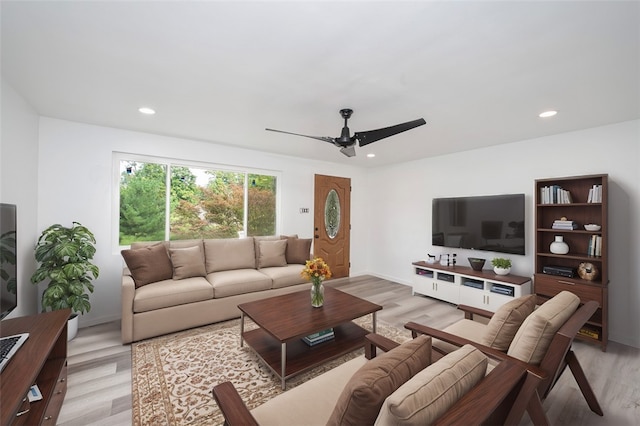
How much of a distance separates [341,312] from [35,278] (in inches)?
113

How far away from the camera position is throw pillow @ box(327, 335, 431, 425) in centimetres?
88

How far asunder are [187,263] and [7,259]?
1.73 meters

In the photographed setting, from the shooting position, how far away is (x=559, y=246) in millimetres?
3186

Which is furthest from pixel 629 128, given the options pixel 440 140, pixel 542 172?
pixel 440 140

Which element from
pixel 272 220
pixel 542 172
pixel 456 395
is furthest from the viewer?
pixel 272 220

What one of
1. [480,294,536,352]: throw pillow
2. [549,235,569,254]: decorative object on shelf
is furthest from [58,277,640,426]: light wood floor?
[549,235,569,254]: decorative object on shelf

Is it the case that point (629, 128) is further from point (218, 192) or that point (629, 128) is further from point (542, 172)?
point (218, 192)

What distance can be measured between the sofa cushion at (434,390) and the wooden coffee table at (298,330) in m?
1.32

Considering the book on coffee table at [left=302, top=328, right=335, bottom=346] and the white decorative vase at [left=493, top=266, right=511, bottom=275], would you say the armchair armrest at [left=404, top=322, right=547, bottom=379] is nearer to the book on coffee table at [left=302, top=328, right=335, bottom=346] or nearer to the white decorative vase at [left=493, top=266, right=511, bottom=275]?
the book on coffee table at [left=302, top=328, right=335, bottom=346]

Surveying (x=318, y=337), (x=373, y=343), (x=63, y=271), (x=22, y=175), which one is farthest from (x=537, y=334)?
(x=22, y=175)

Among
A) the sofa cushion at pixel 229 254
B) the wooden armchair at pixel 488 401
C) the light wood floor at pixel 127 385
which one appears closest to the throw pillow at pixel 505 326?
the wooden armchair at pixel 488 401

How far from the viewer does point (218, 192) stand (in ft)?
14.1

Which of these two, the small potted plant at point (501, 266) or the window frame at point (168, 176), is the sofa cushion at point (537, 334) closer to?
the small potted plant at point (501, 266)

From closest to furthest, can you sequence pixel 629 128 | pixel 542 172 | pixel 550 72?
pixel 550 72 → pixel 629 128 → pixel 542 172
